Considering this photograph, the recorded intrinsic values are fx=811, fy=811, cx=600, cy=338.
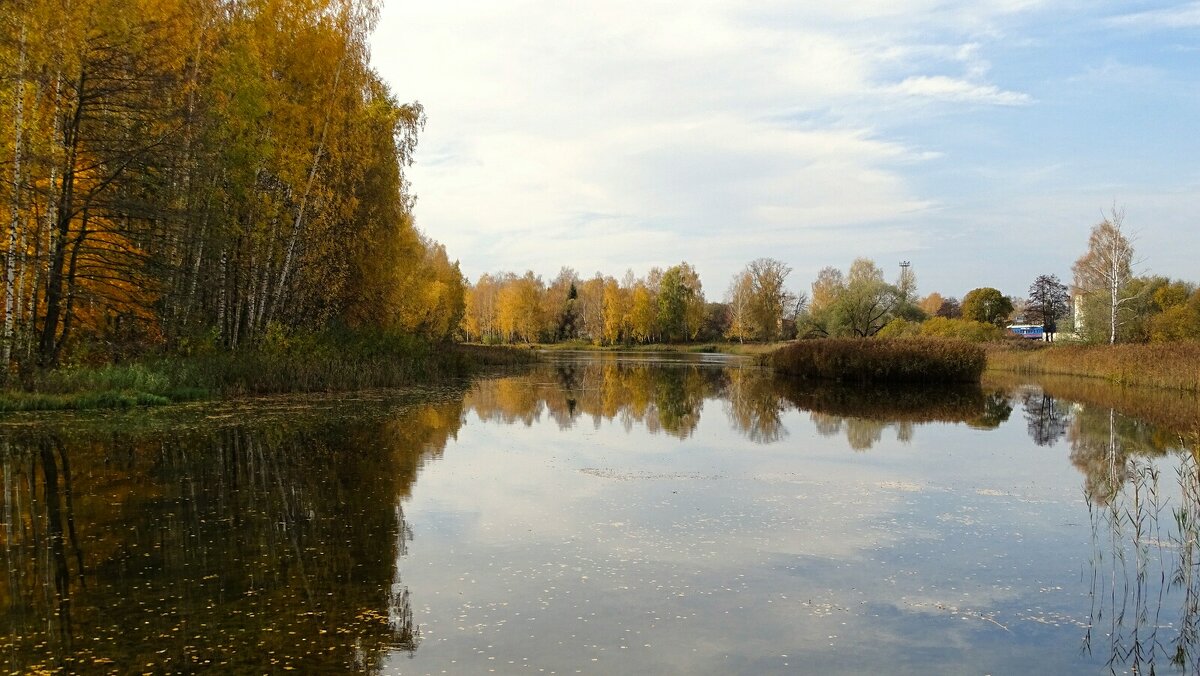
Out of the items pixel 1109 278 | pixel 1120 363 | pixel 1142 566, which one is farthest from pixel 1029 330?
pixel 1142 566

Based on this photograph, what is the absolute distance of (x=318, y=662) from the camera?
4.47 metres

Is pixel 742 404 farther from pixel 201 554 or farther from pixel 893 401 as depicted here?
pixel 201 554

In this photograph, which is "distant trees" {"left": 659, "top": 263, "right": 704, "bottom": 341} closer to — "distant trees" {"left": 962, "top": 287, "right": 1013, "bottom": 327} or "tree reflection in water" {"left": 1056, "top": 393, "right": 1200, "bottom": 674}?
"distant trees" {"left": 962, "top": 287, "right": 1013, "bottom": 327}

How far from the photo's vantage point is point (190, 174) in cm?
1759

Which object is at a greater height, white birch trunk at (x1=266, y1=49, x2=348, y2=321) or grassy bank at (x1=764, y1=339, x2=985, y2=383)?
white birch trunk at (x1=266, y1=49, x2=348, y2=321)

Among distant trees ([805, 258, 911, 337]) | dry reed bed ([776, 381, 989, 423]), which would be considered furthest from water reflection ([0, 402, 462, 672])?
distant trees ([805, 258, 911, 337])

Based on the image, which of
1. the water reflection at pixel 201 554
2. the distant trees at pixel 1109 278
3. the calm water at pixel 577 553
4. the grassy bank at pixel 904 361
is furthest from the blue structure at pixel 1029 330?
the water reflection at pixel 201 554

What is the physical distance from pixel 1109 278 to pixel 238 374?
130ft

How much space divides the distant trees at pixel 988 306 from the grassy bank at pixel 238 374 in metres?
61.8

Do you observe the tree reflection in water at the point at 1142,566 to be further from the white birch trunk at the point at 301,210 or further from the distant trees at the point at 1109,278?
the distant trees at the point at 1109,278

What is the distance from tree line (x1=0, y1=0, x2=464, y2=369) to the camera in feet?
49.0

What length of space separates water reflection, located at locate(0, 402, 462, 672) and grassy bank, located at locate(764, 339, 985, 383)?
2243cm

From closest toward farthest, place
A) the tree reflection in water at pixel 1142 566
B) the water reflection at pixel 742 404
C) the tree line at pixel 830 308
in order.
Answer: the tree reflection in water at pixel 1142 566 < the water reflection at pixel 742 404 < the tree line at pixel 830 308

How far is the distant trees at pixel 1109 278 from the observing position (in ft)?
126
